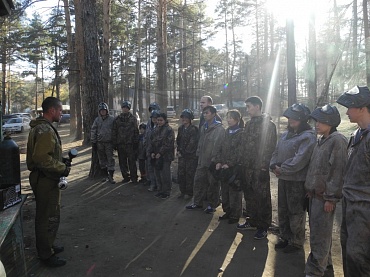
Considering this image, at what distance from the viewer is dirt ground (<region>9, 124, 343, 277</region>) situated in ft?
12.6

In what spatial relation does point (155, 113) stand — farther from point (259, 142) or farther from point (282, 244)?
point (282, 244)

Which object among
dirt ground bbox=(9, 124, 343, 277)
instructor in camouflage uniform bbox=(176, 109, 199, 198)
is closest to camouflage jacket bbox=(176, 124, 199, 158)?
instructor in camouflage uniform bbox=(176, 109, 199, 198)

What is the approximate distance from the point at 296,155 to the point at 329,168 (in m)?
0.70

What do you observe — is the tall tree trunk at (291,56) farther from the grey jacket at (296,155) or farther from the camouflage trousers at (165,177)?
the grey jacket at (296,155)

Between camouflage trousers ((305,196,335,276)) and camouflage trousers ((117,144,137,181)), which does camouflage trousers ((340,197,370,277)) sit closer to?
camouflage trousers ((305,196,335,276))

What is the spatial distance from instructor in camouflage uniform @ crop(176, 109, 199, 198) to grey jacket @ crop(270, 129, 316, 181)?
8.18 feet

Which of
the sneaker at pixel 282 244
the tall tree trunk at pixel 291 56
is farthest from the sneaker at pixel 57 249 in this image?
the tall tree trunk at pixel 291 56

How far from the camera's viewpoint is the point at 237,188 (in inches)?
200

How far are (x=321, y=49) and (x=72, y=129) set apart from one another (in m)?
25.2

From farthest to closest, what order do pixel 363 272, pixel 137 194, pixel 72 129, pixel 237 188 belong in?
pixel 72 129, pixel 137 194, pixel 237 188, pixel 363 272

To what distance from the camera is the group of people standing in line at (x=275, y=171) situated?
2.78 meters

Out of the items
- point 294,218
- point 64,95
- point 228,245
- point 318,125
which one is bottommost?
point 228,245

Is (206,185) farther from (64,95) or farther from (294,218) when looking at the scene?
(64,95)

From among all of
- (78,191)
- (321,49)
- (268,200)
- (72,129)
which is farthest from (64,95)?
(268,200)
